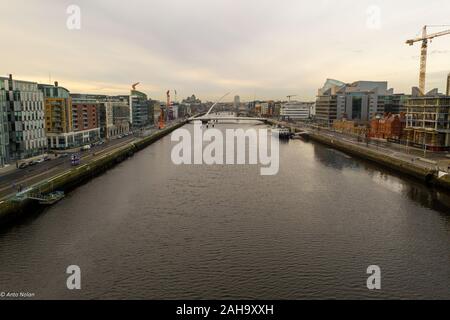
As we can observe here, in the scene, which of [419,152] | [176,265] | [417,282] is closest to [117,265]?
[176,265]

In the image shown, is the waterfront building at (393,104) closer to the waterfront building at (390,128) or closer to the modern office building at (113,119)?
the waterfront building at (390,128)

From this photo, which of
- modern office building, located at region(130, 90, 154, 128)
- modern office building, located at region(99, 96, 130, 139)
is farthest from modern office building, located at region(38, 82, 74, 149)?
modern office building, located at region(130, 90, 154, 128)

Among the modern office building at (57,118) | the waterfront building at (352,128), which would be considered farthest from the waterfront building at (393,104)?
the modern office building at (57,118)

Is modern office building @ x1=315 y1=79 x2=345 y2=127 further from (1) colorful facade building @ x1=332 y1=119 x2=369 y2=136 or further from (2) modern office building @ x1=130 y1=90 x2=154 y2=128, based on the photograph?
(2) modern office building @ x1=130 y1=90 x2=154 y2=128

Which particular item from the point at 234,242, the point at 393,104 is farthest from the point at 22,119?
the point at 393,104

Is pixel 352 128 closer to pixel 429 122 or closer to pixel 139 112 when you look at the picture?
pixel 429 122
